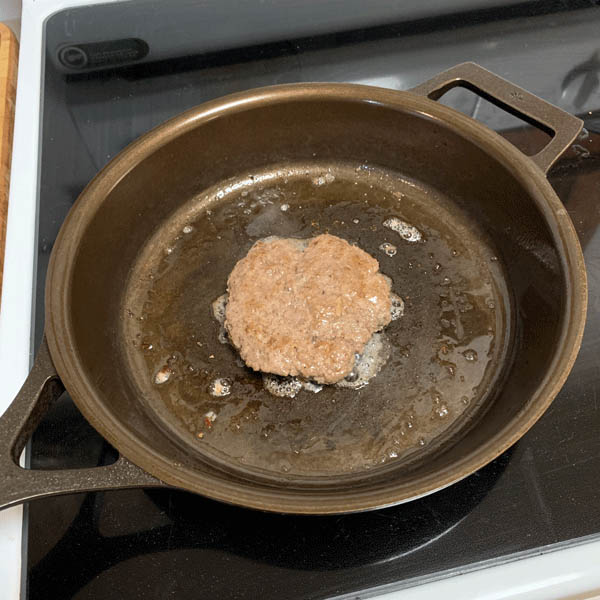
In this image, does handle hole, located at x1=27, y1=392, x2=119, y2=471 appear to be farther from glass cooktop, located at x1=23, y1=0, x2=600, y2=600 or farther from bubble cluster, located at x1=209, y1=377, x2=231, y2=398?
bubble cluster, located at x1=209, y1=377, x2=231, y2=398

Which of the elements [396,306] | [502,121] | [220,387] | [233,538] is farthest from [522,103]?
[233,538]

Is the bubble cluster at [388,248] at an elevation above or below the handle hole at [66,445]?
above

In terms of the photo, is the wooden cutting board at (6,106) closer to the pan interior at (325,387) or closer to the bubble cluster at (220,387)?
the pan interior at (325,387)

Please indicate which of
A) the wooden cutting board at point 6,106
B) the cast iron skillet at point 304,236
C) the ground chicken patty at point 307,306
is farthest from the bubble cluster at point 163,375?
the wooden cutting board at point 6,106

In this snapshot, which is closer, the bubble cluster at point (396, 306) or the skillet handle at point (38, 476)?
the skillet handle at point (38, 476)

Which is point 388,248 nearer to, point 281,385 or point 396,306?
point 396,306

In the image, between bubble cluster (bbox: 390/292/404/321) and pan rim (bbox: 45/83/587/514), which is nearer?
pan rim (bbox: 45/83/587/514)

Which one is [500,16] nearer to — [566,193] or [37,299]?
[566,193]

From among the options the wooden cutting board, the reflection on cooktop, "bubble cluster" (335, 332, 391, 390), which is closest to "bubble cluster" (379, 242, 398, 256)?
"bubble cluster" (335, 332, 391, 390)

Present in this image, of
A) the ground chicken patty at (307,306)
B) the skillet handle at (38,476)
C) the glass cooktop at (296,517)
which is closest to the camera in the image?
the skillet handle at (38,476)
